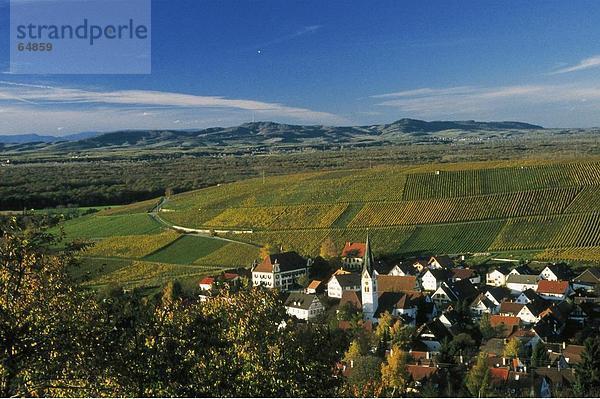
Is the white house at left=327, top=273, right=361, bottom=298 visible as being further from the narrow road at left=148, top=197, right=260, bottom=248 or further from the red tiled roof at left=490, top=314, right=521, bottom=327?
the narrow road at left=148, top=197, right=260, bottom=248

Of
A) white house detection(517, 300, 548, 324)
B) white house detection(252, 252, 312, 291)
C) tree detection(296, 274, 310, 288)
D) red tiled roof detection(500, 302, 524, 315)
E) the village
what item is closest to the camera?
the village

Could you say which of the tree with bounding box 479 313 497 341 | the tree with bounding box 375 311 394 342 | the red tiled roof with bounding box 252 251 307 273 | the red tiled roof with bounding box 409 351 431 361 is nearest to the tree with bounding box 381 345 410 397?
the red tiled roof with bounding box 409 351 431 361

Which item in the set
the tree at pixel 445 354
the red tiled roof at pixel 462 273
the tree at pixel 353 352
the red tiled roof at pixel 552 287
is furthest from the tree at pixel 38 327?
the red tiled roof at pixel 462 273

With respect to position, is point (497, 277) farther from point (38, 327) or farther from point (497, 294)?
point (38, 327)

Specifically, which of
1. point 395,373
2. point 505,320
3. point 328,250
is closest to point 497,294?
point 505,320

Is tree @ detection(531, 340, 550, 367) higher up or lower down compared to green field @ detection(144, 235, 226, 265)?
lower down

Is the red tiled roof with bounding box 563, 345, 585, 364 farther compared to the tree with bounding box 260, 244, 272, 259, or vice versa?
the tree with bounding box 260, 244, 272, 259

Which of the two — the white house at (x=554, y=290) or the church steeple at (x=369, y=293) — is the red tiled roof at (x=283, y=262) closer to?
the church steeple at (x=369, y=293)
